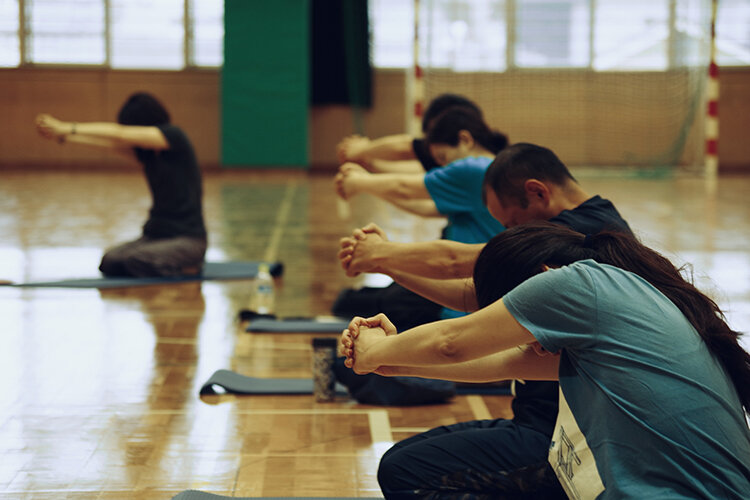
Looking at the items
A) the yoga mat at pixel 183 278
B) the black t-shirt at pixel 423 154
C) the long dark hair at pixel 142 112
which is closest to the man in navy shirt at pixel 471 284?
the black t-shirt at pixel 423 154

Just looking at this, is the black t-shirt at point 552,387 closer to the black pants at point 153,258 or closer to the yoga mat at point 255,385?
the yoga mat at point 255,385

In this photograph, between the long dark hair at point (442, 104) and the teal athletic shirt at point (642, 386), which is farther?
the long dark hair at point (442, 104)

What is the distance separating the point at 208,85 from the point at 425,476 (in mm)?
13966

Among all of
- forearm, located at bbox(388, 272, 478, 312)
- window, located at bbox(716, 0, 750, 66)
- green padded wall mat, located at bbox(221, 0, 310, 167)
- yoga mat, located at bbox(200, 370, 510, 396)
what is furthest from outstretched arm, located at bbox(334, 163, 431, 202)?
window, located at bbox(716, 0, 750, 66)

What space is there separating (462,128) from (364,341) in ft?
7.46

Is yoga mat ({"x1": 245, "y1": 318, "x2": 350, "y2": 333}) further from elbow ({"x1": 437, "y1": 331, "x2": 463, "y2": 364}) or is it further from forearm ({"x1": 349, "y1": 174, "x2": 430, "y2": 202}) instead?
elbow ({"x1": 437, "y1": 331, "x2": 463, "y2": 364})

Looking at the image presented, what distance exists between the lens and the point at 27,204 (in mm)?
10234

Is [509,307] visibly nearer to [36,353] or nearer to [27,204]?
[36,353]

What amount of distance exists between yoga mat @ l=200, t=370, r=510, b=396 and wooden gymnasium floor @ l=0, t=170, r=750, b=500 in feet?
0.20

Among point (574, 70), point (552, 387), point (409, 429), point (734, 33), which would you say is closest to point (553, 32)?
point (574, 70)

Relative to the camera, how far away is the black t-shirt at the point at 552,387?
240cm

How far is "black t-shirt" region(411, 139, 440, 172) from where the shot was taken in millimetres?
4840

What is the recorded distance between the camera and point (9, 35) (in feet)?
50.1

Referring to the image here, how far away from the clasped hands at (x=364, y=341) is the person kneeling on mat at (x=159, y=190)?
13.9ft
